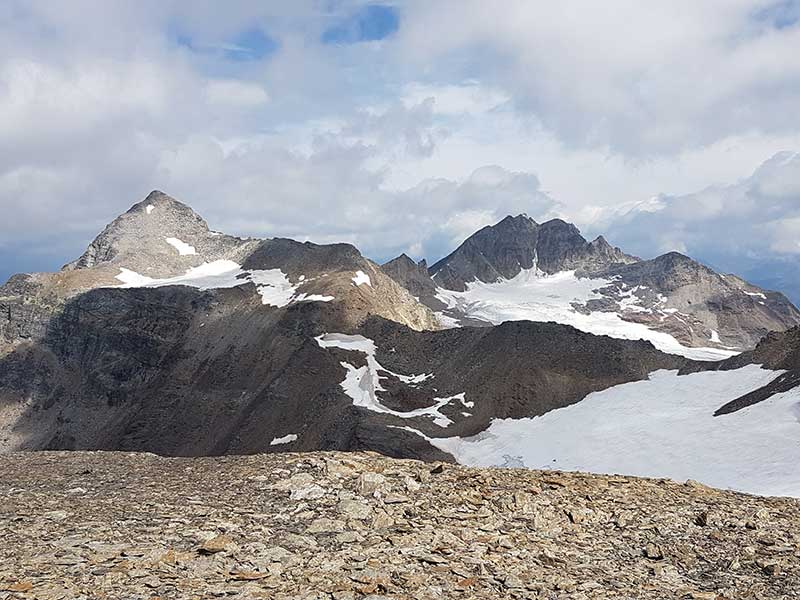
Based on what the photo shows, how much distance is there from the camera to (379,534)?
1252 cm

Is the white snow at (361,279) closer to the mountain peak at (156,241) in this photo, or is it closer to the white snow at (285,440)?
the white snow at (285,440)

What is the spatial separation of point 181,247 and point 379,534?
15237 cm

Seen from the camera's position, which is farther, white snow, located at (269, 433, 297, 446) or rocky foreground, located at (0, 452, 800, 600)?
white snow, located at (269, 433, 297, 446)

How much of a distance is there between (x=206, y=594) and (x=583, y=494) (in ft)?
30.0

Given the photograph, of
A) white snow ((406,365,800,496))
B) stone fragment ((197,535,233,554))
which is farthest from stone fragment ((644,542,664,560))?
white snow ((406,365,800,496))

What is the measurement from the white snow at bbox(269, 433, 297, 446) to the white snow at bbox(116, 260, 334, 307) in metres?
30.9

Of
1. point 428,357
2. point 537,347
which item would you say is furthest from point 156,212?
point 537,347

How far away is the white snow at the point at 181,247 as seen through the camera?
500ft

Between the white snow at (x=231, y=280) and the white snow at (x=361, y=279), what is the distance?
8.96 meters

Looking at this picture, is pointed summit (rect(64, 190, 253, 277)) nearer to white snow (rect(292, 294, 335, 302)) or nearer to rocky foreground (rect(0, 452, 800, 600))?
white snow (rect(292, 294, 335, 302))

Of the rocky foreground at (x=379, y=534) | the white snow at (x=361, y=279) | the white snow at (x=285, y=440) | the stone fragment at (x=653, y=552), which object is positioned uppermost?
the white snow at (x=361, y=279)

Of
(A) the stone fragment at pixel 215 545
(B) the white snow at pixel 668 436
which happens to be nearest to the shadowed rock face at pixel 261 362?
(B) the white snow at pixel 668 436

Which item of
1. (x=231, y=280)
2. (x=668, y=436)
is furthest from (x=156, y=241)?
(x=668, y=436)

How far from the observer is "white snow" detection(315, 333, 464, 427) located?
67250 mm
